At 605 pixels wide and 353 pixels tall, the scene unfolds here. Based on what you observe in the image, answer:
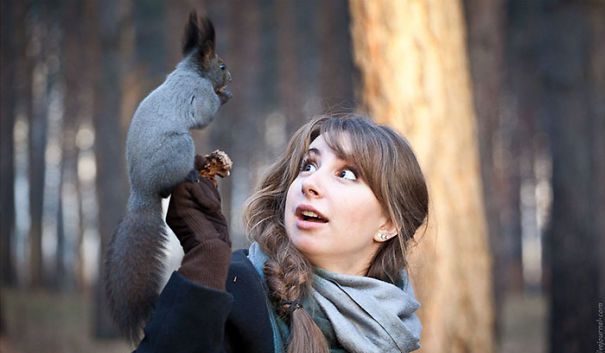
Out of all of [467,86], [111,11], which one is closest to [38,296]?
[111,11]

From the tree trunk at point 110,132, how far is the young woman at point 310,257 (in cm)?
865

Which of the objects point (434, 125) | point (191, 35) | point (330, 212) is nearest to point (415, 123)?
point (434, 125)

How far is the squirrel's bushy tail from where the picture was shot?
2.26 meters

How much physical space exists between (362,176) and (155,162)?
0.89 meters

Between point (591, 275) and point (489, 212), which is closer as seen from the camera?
point (591, 275)

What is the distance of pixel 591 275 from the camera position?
27.7ft

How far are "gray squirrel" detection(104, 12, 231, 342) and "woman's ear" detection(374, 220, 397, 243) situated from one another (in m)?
0.78

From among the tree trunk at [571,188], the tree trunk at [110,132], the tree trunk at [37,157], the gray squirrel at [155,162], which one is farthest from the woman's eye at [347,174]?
the tree trunk at [37,157]

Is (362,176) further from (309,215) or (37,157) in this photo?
(37,157)

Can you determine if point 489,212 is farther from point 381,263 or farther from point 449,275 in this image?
point 381,263

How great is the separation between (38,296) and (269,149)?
11821 millimetres

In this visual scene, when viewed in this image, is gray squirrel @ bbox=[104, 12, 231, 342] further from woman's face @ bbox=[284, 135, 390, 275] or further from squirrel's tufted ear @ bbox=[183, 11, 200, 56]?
woman's face @ bbox=[284, 135, 390, 275]

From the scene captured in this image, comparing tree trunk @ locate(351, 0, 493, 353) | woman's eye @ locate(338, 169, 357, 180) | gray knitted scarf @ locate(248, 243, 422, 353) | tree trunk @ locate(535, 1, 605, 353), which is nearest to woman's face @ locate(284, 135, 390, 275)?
woman's eye @ locate(338, 169, 357, 180)

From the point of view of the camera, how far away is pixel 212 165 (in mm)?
2307
